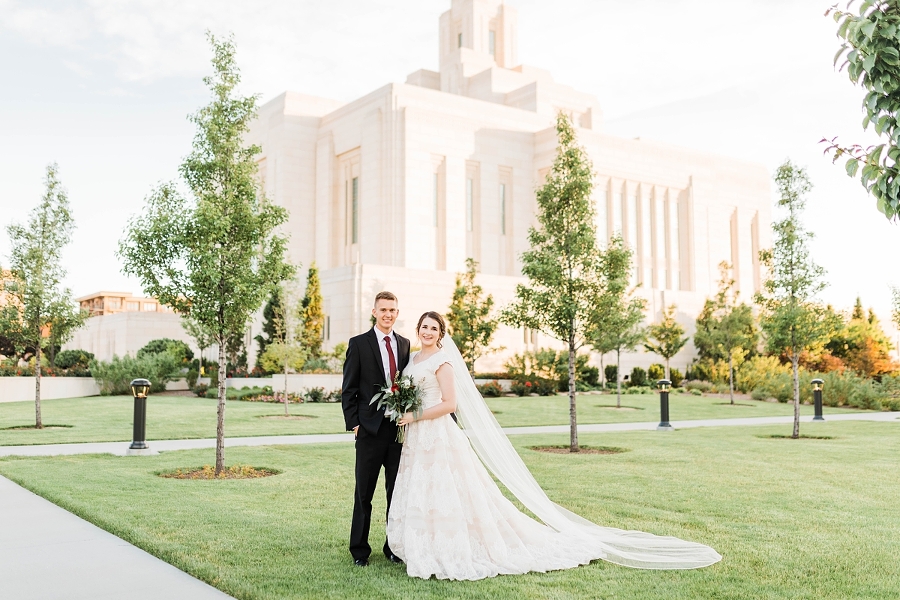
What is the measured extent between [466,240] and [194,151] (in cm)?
3535

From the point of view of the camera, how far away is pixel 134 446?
13.1m

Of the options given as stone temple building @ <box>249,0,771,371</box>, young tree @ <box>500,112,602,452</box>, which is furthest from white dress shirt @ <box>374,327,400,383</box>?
stone temple building @ <box>249,0,771,371</box>

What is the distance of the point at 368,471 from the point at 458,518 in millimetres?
826

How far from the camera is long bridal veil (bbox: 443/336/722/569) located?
20.1 feet

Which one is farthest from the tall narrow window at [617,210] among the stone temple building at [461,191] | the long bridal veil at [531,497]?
the long bridal veil at [531,497]

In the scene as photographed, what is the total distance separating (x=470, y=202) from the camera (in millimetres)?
47344

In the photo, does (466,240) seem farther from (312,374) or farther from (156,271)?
(156,271)

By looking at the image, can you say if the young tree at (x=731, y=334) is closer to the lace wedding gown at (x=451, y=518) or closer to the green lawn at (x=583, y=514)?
the green lawn at (x=583, y=514)

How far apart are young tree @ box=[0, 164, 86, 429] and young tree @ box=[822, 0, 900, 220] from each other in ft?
60.0

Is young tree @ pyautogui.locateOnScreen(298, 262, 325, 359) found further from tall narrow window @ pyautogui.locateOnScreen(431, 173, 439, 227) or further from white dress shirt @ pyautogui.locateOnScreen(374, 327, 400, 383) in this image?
white dress shirt @ pyautogui.locateOnScreen(374, 327, 400, 383)

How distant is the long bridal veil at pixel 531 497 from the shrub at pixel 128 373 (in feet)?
93.6

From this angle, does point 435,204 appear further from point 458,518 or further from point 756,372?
point 458,518

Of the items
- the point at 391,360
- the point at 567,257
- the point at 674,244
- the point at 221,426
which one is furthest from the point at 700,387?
the point at 391,360

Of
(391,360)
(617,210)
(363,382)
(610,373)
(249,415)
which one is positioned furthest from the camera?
(617,210)
